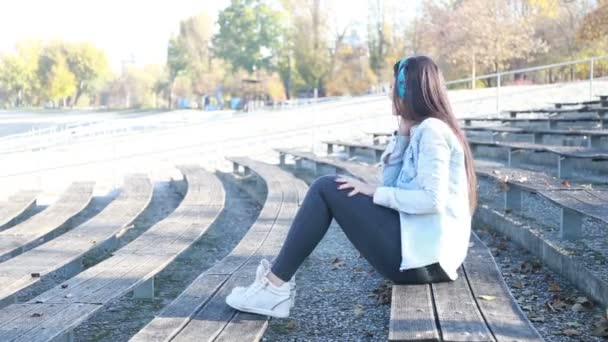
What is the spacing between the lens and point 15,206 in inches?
260

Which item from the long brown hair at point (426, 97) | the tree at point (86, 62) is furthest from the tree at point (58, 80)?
the long brown hair at point (426, 97)

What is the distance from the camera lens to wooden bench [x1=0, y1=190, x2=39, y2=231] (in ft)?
19.6

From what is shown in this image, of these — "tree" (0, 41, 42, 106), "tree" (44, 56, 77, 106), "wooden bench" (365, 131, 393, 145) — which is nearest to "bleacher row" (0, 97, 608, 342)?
"wooden bench" (365, 131, 393, 145)

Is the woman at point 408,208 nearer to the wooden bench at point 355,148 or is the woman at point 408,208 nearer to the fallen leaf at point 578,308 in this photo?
the fallen leaf at point 578,308

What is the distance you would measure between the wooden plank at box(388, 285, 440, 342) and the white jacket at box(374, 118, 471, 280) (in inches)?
4.0

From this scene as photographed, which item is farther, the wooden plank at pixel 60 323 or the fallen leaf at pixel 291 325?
the fallen leaf at pixel 291 325

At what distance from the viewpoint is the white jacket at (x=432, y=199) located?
2604 millimetres

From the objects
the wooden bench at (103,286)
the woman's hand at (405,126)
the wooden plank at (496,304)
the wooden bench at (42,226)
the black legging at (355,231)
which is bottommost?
the wooden bench at (42,226)

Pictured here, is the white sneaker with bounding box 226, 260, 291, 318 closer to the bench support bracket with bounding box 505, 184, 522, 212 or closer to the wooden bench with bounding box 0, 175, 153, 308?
the wooden bench with bounding box 0, 175, 153, 308

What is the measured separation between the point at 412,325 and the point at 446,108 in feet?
2.88

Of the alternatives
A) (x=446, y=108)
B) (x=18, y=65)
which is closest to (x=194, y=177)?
(x=446, y=108)

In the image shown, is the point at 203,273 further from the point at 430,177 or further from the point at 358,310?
the point at 430,177

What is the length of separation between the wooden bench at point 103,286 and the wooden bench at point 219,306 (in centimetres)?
33

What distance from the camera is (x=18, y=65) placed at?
180 feet
